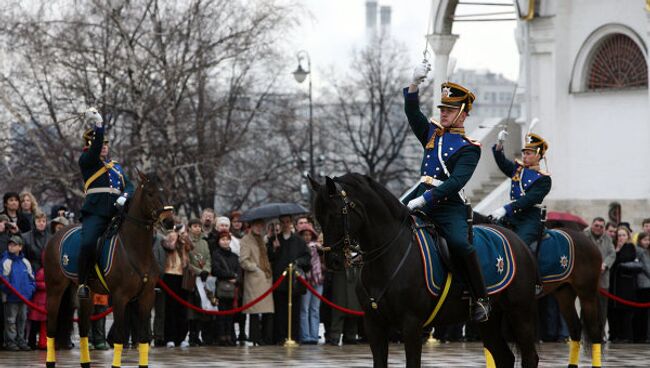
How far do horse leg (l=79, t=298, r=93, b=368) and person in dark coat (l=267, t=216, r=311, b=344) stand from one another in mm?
6261

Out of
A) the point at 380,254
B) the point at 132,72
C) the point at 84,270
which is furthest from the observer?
the point at 132,72

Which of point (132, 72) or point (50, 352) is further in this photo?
point (132, 72)

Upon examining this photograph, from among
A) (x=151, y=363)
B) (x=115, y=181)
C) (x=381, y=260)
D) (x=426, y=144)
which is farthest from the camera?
(x=151, y=363)

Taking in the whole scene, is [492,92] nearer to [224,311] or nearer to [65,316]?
[224,311]

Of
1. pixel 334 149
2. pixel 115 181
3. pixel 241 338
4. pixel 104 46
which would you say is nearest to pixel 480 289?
pixel 115 181

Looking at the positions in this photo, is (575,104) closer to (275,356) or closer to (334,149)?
(275,356)

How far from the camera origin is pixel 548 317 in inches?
988

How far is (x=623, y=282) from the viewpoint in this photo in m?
25.2

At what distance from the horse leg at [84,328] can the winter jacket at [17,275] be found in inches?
161

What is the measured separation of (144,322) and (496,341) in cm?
481

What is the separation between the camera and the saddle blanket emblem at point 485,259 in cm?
1315

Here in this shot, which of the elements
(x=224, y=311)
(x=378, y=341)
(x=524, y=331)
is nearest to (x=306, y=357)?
(x=224, y=311)

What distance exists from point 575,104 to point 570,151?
1067 millimetres

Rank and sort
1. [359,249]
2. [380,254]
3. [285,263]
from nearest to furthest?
[359,249] < [380,254] < [285,263]
